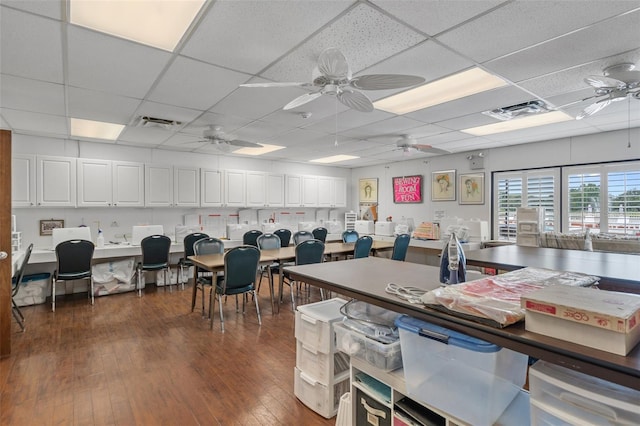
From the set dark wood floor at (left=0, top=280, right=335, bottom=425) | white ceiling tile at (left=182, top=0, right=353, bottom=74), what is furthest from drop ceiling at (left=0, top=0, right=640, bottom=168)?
dark wood floor at (left=0, top=280, right=335, bottom=425)

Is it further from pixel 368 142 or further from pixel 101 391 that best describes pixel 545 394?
pixel 368 142

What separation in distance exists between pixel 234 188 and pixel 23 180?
312cm

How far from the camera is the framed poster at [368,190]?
8.13 m

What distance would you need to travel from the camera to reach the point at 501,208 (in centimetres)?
593

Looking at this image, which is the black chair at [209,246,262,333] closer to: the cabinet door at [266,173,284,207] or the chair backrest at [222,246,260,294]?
the chair backrest at [222,246,260,294]

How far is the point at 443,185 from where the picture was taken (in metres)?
6.65

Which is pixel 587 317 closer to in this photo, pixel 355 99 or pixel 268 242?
pixel 355 99

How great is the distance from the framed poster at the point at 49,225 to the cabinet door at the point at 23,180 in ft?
1.53

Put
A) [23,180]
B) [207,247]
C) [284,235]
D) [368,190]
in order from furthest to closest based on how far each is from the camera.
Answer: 1. [368,190]
2. [284,235]
3. [23,180]
4. [207,247]

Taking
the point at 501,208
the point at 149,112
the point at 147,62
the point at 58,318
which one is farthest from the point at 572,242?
the point at 58,318

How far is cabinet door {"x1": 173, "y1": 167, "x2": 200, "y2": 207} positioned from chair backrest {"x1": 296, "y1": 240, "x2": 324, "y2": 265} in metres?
2.74

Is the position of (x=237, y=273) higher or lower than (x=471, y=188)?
lower

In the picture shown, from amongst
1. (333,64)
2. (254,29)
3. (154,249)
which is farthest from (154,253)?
(333,64)

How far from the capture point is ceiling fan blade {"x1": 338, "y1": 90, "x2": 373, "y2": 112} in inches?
100
